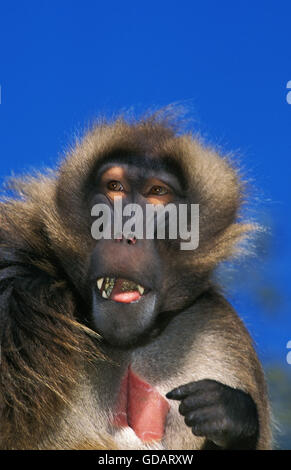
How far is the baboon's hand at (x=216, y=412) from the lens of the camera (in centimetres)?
525

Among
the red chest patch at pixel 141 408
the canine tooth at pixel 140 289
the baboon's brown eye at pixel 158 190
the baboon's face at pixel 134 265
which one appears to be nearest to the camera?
the baboon's face at pixel 134 265

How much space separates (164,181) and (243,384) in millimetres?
1576

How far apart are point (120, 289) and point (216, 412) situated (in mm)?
977

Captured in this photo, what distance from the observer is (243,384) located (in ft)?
19.7

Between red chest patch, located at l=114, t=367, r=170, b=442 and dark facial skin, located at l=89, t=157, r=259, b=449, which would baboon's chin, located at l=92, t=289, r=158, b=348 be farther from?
red chest patch, located at l=114, t=367, r=170, b=442

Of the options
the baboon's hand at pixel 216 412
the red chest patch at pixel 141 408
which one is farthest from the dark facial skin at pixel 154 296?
the red chest patch at pixel 141 408

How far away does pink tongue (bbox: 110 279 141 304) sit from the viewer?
17.3ft

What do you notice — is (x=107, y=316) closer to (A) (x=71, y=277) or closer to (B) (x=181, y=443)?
(A) (x=71, y=277)

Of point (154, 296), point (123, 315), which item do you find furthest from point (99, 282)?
point (154, 296)

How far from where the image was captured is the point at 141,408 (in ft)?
18.2

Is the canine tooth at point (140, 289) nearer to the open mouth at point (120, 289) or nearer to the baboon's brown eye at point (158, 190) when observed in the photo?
the open mouth at point (120, 289)

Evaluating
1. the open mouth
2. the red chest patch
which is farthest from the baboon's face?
the red chest patch

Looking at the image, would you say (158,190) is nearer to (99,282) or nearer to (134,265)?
(134,265)

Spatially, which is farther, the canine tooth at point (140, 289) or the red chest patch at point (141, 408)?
the red chest patch at point (141, 408)
